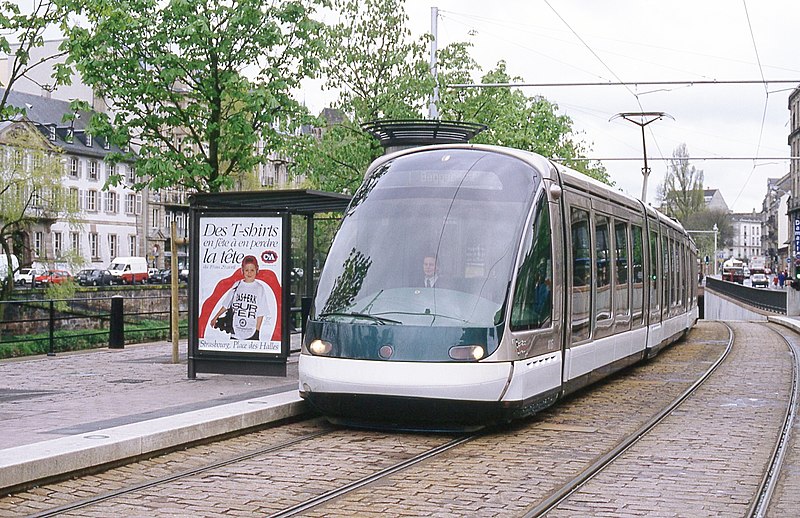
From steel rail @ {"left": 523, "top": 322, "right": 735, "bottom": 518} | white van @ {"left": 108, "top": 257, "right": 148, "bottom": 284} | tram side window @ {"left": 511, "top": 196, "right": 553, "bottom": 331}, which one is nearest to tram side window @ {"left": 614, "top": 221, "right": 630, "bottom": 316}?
steel rail @ {"left": 523, "top": 322, "right": 735, "bottom": 518}

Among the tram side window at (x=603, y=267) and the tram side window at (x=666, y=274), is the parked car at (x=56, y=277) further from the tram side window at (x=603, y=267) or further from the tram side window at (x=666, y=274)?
the tram side window at (x=603, y=267)

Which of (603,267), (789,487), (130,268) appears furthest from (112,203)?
(789,487)

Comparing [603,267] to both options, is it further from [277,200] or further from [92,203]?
[92,203]

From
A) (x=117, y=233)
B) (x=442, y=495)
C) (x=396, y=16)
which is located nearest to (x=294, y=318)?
(x=442, y=495)

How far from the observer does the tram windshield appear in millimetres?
10812

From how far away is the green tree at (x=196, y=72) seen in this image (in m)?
17.8

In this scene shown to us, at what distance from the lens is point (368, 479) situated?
8.59 metres

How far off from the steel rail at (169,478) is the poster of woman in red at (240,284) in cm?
382

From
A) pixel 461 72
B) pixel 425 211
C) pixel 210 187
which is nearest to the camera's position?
pixel 425 211

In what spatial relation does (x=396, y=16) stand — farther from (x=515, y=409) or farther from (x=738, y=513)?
(x=738, y=513)

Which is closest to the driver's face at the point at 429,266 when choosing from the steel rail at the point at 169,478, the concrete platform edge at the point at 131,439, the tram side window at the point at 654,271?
the steel rail at the point at 169,478

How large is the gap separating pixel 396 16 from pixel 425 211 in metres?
20.5

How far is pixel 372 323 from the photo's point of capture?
424 inches

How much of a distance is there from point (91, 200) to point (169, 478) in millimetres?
80762
